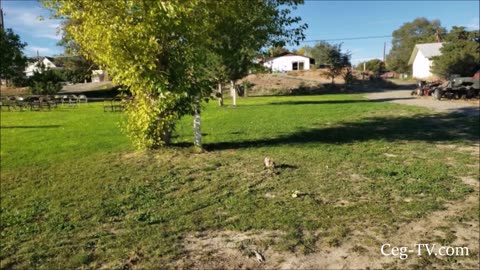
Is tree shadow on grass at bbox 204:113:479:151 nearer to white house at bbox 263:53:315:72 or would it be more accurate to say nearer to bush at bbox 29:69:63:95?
bush at bbox 29:69:63:95

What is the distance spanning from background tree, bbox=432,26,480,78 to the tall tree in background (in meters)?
37.4

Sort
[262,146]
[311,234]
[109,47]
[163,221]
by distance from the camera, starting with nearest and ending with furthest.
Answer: [311,234]
[163,221]
[109,47]
[262,146]

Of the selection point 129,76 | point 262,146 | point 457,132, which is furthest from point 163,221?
point 457,132

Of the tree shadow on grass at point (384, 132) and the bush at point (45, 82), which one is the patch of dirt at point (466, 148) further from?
the bush at point (45, 82)

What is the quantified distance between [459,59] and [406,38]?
5346cm

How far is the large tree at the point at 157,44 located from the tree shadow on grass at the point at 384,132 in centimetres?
204

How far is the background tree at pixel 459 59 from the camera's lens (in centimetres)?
3969

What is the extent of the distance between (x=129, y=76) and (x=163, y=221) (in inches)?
173

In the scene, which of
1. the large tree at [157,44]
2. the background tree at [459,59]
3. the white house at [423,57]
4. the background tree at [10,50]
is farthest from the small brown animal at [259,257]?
the white house at [423,57]

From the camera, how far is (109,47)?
866 cm

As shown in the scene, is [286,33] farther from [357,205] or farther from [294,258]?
[294,258]

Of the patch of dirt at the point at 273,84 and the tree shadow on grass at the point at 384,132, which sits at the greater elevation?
the patch of dirt at the point at 273,84

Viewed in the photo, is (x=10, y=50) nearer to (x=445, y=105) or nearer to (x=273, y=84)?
(x=445, y=105)

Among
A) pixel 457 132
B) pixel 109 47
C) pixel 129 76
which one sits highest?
pixel 109 47
